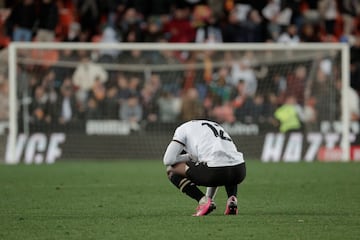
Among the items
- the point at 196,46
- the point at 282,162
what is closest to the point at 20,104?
the point at 196,46

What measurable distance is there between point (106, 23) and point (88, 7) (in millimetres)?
678

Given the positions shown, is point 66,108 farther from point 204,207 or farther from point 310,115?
point 204,207

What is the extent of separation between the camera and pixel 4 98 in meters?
23.0

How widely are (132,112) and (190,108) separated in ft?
4.51

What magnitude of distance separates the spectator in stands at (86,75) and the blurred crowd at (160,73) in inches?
0.9

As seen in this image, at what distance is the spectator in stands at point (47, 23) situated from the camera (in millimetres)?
26031

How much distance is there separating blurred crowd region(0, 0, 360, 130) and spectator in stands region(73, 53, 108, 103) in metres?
0.02

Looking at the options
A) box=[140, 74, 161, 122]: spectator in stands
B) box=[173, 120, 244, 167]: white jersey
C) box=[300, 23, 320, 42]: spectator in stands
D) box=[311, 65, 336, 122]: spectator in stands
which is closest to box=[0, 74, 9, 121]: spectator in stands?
box=[140, 74, 161, 122]: spectator in stands

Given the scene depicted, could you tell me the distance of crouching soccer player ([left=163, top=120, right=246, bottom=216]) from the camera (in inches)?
415

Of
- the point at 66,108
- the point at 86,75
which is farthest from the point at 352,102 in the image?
the point at 66,108

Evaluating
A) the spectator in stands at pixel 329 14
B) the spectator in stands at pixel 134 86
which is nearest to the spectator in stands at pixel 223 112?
the spectator in stands at pixel 134 86

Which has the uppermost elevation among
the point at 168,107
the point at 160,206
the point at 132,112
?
the point at 160,206

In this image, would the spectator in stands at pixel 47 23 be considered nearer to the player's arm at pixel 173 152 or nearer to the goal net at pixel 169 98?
the goal net at pixel 169 98

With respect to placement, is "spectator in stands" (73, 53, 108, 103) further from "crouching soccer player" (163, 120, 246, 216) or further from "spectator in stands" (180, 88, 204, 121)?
"crouching soccer player" (163, 120, 246, 216)
